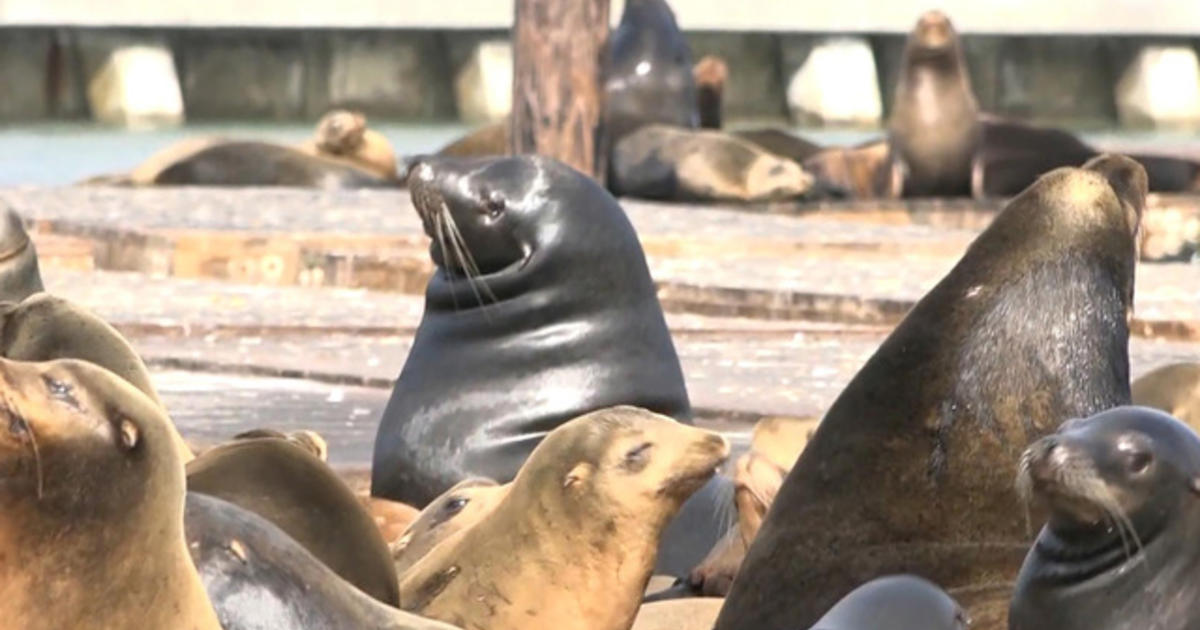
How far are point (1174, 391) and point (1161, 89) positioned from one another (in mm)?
29169

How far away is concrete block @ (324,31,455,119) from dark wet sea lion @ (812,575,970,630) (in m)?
30.4

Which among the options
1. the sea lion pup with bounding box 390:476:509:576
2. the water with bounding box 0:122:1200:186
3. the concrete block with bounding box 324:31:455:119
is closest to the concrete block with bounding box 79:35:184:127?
the water with bounding box 0:122:1200:186

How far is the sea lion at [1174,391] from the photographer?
580 cm

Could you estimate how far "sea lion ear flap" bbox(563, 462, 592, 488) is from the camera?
461 cm

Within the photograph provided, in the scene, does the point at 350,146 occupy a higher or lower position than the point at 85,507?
lower

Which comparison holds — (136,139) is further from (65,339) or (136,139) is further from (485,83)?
(65,339)

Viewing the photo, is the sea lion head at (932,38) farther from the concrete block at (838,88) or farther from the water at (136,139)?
the concrete block at (838,88)

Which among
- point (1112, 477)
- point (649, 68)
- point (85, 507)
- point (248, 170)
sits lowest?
point (248, 170)

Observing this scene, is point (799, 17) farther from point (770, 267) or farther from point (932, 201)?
point (770, 267)

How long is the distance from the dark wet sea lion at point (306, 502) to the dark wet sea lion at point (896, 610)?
3.54ft

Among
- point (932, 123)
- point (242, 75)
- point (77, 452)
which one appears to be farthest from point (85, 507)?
point (242, 75)

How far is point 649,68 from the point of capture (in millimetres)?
19734

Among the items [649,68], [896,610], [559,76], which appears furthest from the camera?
[649,68]

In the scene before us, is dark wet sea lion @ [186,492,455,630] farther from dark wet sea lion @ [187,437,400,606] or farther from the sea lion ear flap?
the sea lion ear flap
